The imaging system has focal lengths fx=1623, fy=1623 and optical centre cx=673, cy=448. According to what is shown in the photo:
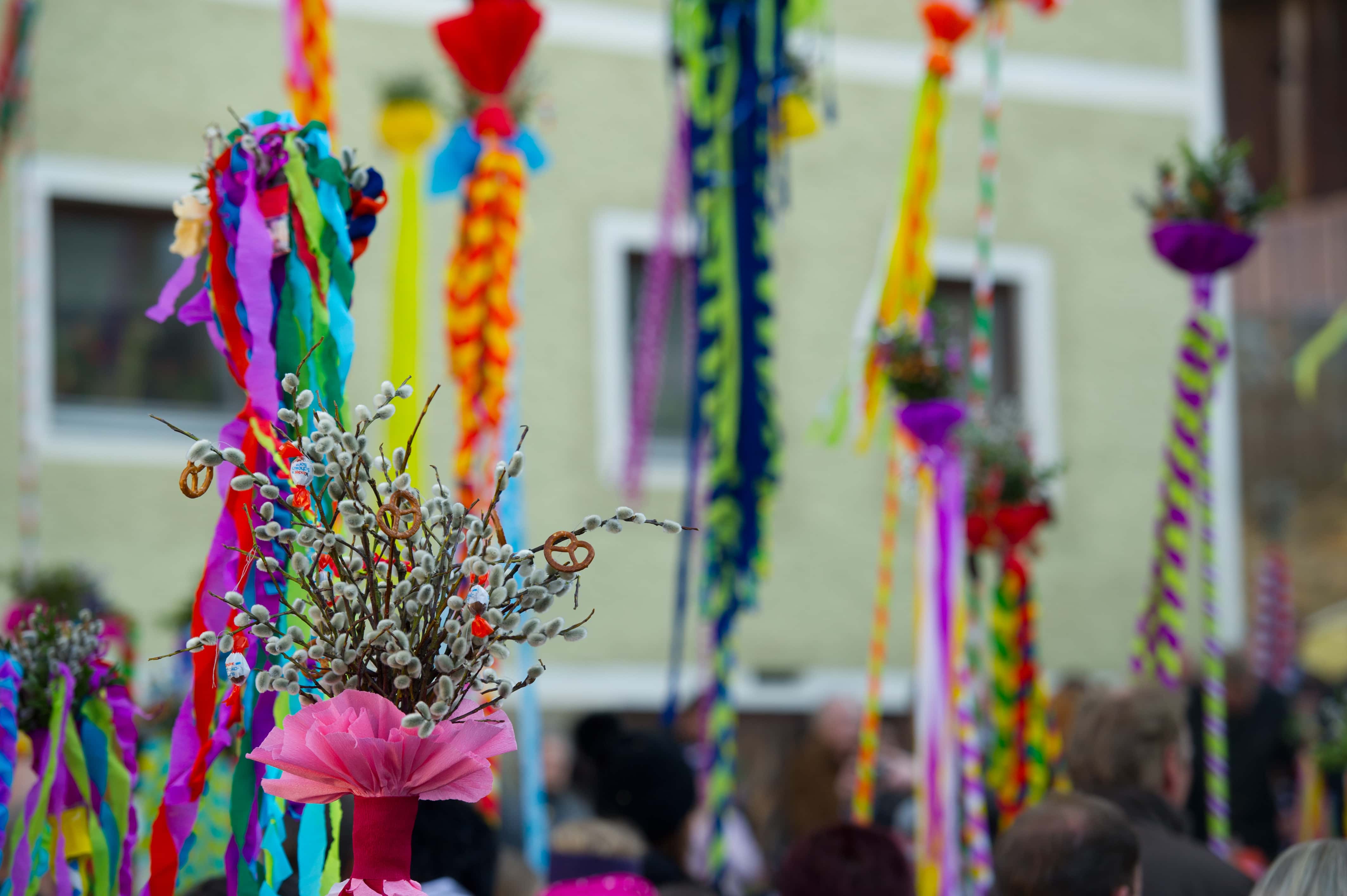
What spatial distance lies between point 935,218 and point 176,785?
6890 mm

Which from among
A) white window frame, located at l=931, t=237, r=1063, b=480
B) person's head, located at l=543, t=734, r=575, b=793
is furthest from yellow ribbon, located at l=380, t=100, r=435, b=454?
white window frame, located at l=931, t=237, r=1063, b=480

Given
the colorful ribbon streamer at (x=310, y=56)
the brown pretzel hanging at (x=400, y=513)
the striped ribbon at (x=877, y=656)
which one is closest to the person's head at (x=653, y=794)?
the striped ribbon at (x=877, y=656)

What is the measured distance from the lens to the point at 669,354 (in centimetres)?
823

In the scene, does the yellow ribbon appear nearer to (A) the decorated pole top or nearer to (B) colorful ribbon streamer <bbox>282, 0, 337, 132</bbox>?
(B) colorful ribbon streamer <bbox>282, 0, 337, 132</bbox>

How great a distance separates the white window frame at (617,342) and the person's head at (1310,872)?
217 inches

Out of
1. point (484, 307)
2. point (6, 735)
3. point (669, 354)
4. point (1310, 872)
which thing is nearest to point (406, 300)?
point (484, 307)

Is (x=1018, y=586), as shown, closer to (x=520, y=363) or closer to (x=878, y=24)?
(x=520, y=363)

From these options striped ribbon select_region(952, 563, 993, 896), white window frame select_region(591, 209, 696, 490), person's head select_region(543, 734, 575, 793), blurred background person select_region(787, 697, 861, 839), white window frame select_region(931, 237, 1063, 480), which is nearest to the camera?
striped ribbon select_region(952, 563, 993, 896)

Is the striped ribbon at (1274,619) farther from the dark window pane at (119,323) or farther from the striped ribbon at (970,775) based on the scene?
the dark window pane at (119,323)

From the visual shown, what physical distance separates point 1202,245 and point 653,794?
6.68 ft

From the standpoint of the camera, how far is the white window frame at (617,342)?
789 centimetres

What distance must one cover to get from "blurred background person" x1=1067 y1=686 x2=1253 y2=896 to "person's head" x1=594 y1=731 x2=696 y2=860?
897 mm

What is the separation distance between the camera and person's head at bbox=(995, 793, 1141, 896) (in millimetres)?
2619

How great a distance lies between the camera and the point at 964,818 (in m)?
4.32
